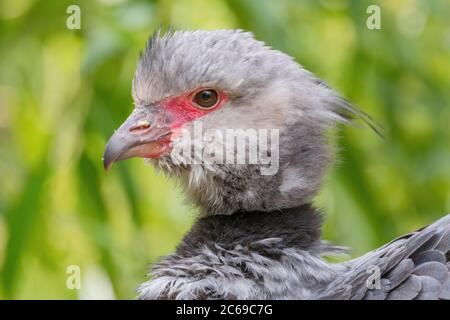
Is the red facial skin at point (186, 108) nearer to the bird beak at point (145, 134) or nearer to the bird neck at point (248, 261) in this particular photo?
the bird beak at point (145, 134)

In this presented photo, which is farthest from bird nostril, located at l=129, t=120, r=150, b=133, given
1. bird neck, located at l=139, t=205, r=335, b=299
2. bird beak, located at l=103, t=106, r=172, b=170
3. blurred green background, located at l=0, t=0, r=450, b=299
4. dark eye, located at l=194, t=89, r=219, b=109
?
blurred green background, located at l=0, t=0, r=450, b=299

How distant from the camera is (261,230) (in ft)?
7.17

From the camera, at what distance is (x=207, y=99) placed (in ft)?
7.61

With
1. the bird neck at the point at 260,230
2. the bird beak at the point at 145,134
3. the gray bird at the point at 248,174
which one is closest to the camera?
the gray bird at the point at 248,174

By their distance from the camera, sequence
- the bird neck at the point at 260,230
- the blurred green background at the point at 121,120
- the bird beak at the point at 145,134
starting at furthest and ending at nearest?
the blurred green background at the point at 121,120, the bird beak at the point at 145,134, the bird neck at the point at 260,230

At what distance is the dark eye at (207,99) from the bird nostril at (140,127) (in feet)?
0.43

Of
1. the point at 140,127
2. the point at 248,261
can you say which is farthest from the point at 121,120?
the point at 248,261

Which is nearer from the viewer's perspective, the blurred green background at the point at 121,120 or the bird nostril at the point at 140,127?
the bird nostril at the point at 140,127

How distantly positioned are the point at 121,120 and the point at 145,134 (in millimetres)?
784

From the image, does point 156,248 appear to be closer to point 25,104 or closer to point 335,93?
point 25,104

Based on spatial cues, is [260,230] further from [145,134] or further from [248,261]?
[145,134]

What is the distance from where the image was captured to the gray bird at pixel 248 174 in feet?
6.79

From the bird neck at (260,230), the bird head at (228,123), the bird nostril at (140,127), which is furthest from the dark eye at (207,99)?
the bird neck at (260,230)

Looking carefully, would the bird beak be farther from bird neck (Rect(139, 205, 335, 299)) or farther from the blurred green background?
the blurred green background
